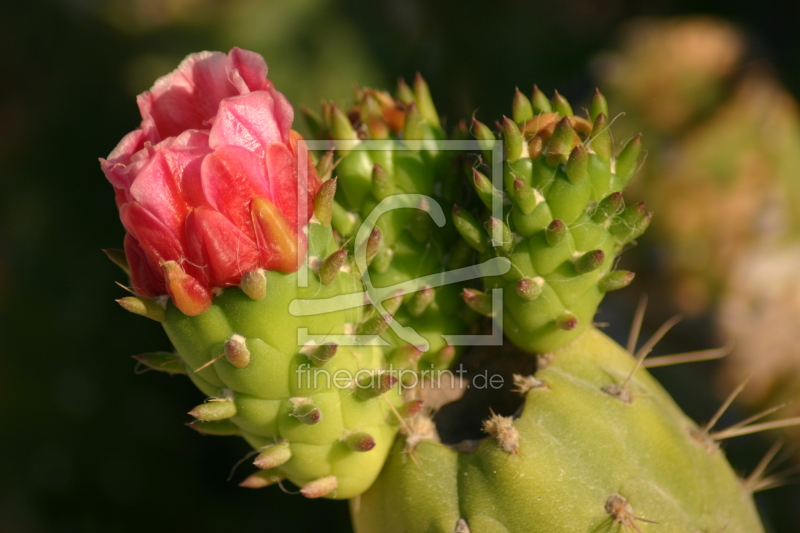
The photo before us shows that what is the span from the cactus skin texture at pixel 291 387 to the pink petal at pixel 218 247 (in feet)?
0.13

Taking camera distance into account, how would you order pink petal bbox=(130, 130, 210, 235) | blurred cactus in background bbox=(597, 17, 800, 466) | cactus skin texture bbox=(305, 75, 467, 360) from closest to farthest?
pink petal bbox=(130, 130, 210, 235)
cactus skin texture bbox=(305, 75, 467, 360)
blurred cactus in background bbox=(597, 17, 800, 466)

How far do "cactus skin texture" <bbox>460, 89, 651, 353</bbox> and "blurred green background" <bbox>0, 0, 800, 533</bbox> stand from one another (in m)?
1.60

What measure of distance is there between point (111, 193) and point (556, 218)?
8.42 feet

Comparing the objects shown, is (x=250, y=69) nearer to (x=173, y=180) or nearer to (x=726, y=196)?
(x=173, y=180)

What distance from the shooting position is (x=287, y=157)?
126 centimetres

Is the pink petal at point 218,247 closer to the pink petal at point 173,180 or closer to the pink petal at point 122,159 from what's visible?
the pink petal at point 173,180

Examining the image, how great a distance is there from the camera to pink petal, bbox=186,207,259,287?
117 cm

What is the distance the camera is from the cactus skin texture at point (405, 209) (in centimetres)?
148

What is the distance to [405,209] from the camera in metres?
1.48

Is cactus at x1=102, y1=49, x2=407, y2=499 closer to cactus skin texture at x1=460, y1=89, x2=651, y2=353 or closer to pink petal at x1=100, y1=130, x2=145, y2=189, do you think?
pink petal at x1=100, y1=130, x2=145, y2=189

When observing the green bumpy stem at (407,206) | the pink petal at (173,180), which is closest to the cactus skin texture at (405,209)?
the green bumpy stem at (407,206)

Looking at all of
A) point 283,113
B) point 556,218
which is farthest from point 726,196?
point 283,113

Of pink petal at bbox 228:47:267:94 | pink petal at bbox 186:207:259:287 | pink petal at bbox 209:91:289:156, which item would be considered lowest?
pink petal at bbox 186:207:259:287

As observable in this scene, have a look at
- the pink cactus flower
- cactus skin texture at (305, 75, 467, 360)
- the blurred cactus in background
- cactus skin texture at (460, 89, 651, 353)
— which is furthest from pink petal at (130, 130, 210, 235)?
the blurred cactus in background
